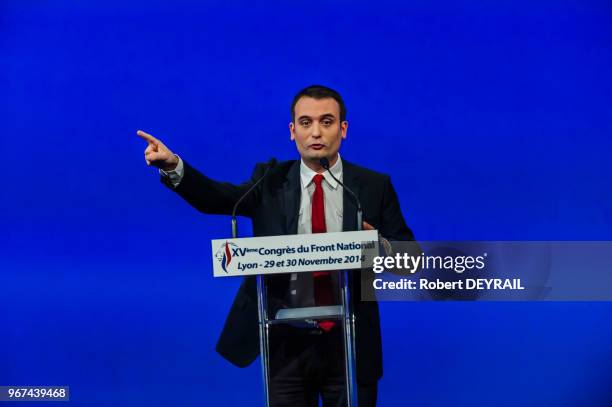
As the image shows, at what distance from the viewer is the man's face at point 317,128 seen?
10.6 ft

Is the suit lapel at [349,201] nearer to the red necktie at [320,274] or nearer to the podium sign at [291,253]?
the red necktie at [320,274]

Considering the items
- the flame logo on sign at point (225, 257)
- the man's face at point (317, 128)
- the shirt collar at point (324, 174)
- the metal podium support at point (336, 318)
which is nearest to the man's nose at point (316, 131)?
the man's face at point (317, 128)

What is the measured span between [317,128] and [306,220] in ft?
1.18

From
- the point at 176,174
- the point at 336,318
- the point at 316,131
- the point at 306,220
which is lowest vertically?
the point at 336,318

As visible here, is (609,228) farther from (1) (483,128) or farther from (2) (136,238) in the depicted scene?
(2) (136,238)

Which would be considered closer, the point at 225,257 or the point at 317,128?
the point at 225,257

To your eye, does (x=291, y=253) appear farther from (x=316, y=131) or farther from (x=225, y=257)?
(x=316, y=131)

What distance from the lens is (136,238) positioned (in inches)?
172

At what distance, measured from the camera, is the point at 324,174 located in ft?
10.6

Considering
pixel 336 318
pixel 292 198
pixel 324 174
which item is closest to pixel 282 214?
pixel 292 198

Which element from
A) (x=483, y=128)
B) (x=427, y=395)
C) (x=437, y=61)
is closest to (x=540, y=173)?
(x=483, y=128)

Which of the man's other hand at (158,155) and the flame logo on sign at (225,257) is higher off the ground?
the man's other hand at (158,155)

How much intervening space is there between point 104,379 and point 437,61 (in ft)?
7.88

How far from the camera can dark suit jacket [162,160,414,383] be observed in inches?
121
